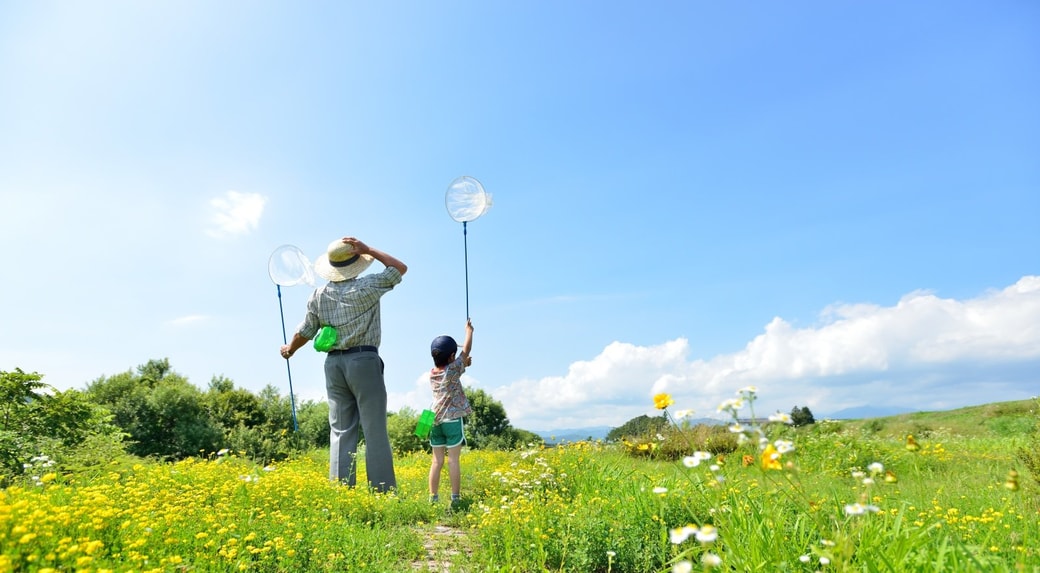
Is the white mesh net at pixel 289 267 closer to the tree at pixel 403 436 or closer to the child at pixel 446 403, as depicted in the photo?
the child at pixel 446 403

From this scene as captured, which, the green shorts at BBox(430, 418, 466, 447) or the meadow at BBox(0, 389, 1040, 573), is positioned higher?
the green shorts at BBox(430, 418, 466, 447)

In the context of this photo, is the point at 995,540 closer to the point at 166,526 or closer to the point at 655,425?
the point at 166,526

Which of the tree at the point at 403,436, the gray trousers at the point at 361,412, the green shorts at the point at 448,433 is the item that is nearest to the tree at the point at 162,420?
the tree at the point at 403,436

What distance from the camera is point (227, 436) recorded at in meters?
13.2

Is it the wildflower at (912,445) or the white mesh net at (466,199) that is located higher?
the white mesh net at (466,199)

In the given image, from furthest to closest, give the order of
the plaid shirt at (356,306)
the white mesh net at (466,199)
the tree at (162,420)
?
the tree at (162,420) < the white mesh net at (466,199) < the plaid shirt at (356,306)

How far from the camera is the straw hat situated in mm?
7277

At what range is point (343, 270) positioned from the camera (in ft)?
24.0

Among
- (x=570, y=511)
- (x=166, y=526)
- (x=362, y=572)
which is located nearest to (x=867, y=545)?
(x=570, y=511)

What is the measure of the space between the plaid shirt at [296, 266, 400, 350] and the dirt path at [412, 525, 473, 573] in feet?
7.72

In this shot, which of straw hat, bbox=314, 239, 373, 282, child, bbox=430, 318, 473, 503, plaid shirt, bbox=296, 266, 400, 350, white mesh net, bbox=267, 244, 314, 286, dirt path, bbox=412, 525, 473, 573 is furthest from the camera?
white mesh net, bbox=267, 244, 314, 286

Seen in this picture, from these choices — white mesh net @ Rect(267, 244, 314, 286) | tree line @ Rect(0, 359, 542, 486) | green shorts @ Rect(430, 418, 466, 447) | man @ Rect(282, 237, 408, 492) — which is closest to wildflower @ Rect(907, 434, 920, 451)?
green shorts @ Rect(430, 418, 466, 447)

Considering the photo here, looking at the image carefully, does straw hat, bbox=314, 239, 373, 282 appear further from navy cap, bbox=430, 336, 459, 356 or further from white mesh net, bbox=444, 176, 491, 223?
white mesh net, bbox=444, 176, 491, 223

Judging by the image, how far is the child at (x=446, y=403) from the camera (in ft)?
21.1
